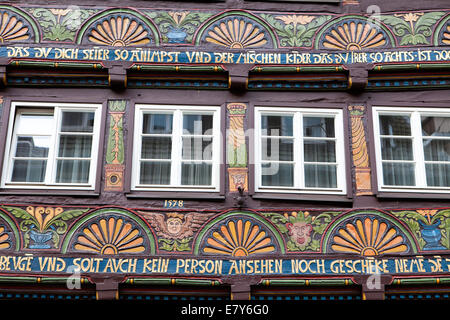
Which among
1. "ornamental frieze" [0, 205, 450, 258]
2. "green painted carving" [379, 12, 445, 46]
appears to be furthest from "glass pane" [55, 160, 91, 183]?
"green painted carving" [379, 12, 445, 46]

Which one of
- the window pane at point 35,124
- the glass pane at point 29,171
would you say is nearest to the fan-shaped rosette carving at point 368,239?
the glass pane at point 29,171

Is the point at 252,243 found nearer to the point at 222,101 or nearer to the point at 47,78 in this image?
the point at 222,101

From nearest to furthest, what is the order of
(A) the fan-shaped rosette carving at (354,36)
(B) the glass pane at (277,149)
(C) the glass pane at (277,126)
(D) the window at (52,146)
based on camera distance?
(D) the window at (52,146)
(B) the glass pane at (277,149)
(C) the glass pane at (277,126)
(A) the fan-shaped rosette carving at (354,36)

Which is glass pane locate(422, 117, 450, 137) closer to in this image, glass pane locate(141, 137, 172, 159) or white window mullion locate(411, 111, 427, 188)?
white window mullion locate(411, 111, 427, 188)

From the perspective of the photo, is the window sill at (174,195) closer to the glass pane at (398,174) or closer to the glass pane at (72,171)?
the glass pane at (72,171)

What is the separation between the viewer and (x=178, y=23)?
973 cm

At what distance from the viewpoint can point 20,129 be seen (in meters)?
9.28

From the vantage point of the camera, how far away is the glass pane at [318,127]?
936 centimetres

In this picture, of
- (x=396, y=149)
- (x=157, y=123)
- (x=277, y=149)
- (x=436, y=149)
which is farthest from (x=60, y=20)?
(x=436, y=149)

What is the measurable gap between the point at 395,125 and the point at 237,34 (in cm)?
262

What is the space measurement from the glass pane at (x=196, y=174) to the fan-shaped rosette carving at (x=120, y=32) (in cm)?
195

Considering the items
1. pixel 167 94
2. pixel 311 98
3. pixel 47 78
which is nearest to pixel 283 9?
pixel 311 98

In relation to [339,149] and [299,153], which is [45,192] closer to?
[299,153]

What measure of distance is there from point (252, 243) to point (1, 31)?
4711mm
